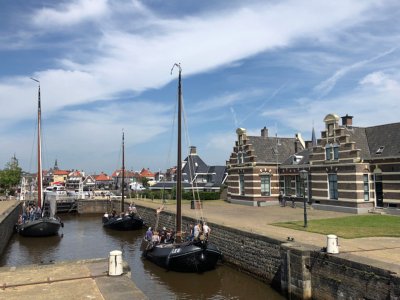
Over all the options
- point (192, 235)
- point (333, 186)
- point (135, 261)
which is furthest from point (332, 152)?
point (135, 261)

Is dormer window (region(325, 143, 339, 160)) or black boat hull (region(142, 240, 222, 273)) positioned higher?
dormer window (region(325, 143, 339, 160))

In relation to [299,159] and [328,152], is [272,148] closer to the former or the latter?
[299,159]

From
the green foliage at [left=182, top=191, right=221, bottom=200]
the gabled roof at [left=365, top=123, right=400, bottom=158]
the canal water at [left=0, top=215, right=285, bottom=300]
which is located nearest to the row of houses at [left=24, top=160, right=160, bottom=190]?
the green foliage at [left=182, top=191, right=221, bottom=200]

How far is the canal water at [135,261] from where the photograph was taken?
58.2 ft

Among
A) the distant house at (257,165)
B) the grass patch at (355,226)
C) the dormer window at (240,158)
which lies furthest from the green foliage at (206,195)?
the grass patch at (355,226)

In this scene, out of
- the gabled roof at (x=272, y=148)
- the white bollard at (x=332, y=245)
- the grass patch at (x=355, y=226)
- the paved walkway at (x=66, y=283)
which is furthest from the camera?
the gabled roof at (x=272, y=148)

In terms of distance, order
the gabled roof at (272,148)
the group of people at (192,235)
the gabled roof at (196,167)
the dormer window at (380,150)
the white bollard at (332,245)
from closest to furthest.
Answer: the white bollard at (332,245) < the group of people at (192,235) < the dormer window at (380,150) < the gabled roof at (272,148) < the gabled roof at (196,167)

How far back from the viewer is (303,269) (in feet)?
52.1

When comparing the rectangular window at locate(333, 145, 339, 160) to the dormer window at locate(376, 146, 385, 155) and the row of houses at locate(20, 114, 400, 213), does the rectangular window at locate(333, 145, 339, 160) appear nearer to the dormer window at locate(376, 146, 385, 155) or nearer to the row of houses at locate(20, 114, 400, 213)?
the row of houses at locate(20, 114, 400, 213)

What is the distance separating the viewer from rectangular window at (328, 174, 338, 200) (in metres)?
32.9

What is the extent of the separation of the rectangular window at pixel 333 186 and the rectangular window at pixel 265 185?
9.03 meters

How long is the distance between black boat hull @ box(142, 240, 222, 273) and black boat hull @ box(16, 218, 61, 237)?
16.1 metres

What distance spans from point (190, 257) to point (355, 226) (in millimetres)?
10006

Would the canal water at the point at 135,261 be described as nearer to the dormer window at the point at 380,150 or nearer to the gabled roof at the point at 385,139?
the gabled roof at the point at 385,139
